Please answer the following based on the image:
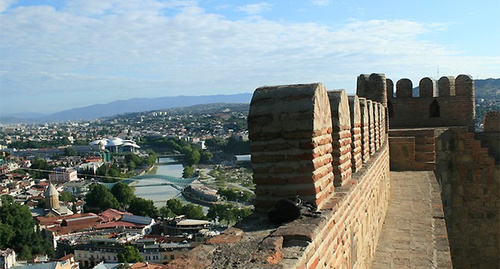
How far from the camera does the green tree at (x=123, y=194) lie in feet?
177

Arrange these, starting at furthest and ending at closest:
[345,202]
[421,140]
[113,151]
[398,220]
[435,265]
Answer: [113,151], [421,140], [398,220], [435,265], [345,202]

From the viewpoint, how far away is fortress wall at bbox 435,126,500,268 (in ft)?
32.2

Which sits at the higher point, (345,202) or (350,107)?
(350,107)

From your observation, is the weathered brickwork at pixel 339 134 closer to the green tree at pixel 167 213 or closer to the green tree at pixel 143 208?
the green tree at pixel 167 213

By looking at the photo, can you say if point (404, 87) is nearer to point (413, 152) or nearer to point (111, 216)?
point (413, 152)

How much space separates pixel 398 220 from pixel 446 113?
6818 mm

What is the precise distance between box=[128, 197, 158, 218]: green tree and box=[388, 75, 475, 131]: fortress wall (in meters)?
38.9

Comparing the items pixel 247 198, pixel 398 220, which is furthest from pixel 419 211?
pixel 247 198

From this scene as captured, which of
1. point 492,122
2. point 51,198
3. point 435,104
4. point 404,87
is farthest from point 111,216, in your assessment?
point 492,122

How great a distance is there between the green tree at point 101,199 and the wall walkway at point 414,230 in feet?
161

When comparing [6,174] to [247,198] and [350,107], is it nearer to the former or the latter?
[247,198]

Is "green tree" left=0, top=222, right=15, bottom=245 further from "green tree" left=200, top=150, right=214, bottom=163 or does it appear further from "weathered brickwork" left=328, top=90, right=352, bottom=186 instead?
"green tree" left=200, top=150, right=214, bottom=163

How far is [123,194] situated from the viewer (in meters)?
54.0

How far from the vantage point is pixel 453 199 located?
1006cm
